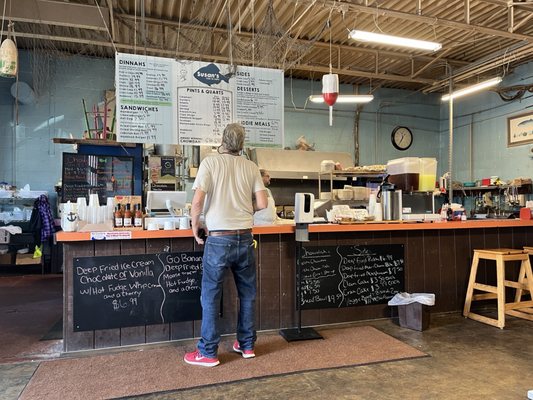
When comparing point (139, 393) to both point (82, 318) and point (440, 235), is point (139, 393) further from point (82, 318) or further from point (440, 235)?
point (440, 235)

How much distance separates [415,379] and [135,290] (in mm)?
2325

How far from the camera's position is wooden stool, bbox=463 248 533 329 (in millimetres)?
3980

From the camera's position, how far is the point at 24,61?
781 centimetres

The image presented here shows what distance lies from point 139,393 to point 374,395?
154cm

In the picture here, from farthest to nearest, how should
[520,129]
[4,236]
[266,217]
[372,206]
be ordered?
[520,129] < [4,236] < [372,206] < [266,217]

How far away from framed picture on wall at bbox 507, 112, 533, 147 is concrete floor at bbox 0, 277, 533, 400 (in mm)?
5744

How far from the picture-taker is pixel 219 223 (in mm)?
3002

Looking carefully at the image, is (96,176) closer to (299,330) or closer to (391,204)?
(299,330)

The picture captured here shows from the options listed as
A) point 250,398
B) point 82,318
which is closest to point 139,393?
point 250,398

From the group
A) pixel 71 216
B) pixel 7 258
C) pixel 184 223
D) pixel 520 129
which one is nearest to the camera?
pixel 71 216

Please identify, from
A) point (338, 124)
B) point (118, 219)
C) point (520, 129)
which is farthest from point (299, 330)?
point (520, 129)

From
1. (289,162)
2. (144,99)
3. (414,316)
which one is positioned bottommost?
(414,316)

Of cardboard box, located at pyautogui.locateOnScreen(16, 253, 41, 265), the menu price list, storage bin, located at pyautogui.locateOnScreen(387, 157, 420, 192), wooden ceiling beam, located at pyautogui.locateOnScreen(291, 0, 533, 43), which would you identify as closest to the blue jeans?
the menu price list

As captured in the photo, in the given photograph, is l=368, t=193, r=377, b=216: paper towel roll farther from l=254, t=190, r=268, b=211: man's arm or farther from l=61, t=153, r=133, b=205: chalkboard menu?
l=61, t=153, r=133, b=205: chalkboard menu
